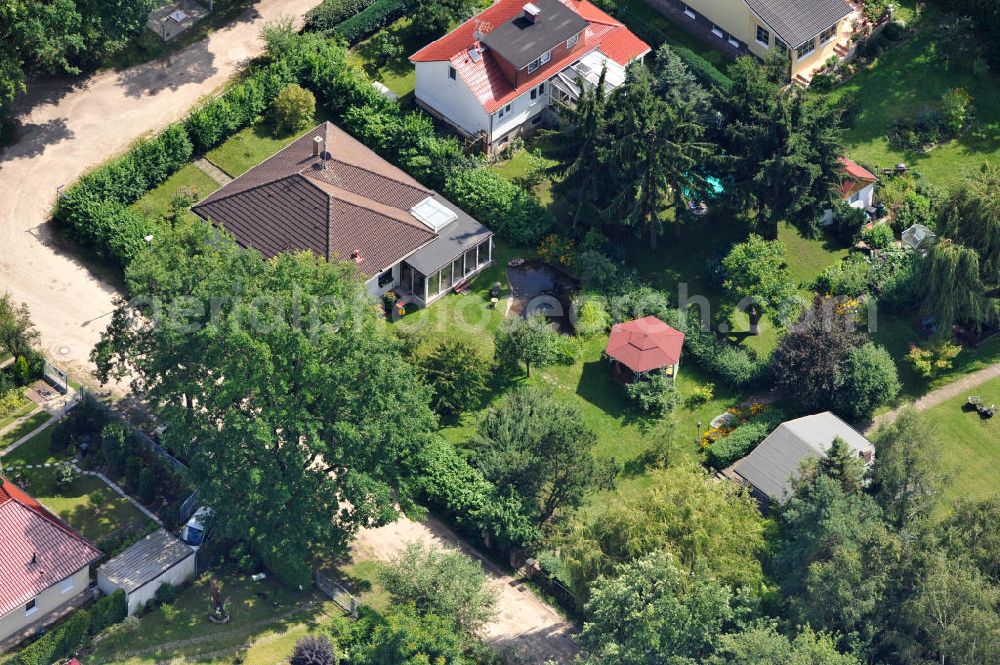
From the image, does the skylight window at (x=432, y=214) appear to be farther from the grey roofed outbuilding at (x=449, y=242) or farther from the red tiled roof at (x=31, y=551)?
the red tiled roof at (x=31, y=551)

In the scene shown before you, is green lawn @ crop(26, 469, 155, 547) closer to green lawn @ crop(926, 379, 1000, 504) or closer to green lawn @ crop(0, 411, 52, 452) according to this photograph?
green lawn @ crop(0, 411, 52, 452)

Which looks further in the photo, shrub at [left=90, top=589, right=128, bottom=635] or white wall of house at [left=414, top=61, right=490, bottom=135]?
white wall of house at [left=414, top=61, right=490, bottom=135]

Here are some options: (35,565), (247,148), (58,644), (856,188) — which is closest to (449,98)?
(247,148)

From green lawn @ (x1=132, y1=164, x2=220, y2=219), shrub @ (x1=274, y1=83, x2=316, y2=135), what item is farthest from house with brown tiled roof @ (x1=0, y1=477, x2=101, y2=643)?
shrub @ (x1=274, y1=83, x2=316, y2=135)

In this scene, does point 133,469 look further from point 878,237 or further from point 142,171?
point 878,237

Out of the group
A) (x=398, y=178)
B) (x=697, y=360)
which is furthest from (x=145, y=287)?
(x=697, y=360)

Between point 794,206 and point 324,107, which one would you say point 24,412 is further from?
point 794,206
